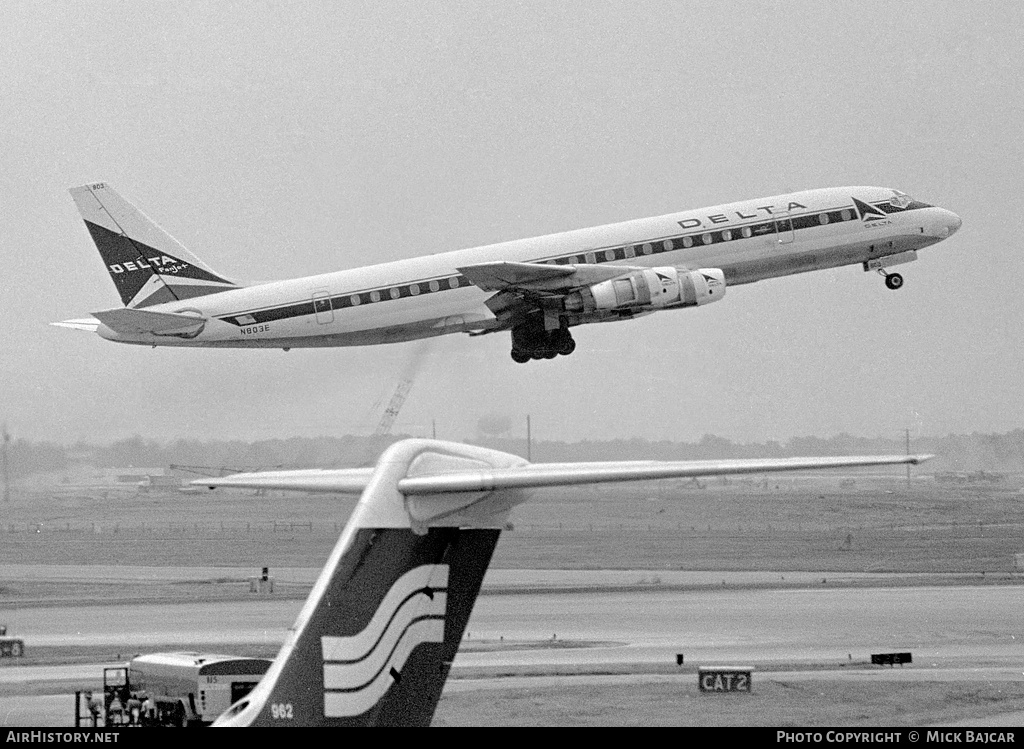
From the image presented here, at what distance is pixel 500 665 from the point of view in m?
37.0

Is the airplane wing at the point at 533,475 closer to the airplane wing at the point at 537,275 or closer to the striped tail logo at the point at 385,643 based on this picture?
the striped tail logo at the point at 385,643

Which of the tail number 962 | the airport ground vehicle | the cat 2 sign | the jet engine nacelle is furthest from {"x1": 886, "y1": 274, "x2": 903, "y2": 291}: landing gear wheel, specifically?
the tail number 962

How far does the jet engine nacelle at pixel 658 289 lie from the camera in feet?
166

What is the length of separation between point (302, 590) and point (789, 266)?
1994cm

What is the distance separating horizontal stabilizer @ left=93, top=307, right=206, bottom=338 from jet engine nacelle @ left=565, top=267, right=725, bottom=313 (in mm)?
12891

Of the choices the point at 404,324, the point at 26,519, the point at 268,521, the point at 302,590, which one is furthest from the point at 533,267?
the point at 26,519

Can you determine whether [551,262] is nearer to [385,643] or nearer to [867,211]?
[867,211]

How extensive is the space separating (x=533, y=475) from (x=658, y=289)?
36.5 meters

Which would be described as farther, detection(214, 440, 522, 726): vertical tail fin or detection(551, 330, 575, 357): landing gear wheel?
detection(551, 330, 575, 357): landing gear wheel

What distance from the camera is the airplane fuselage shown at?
5022 cm

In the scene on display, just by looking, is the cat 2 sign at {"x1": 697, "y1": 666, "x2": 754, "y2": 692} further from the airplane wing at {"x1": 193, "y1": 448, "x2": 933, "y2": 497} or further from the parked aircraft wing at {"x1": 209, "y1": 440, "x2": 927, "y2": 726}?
the airplane wing at {"x1": 193, "y1": 448, "x2": 933, "y2": 497}

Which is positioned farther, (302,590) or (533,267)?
(302,590)

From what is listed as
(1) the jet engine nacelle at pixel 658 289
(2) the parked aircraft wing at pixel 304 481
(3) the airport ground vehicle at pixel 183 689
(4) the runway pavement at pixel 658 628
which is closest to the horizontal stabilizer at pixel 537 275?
(1) the jet engine nacelle at pixel 658 289

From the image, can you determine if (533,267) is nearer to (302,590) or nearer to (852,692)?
(302,590)
